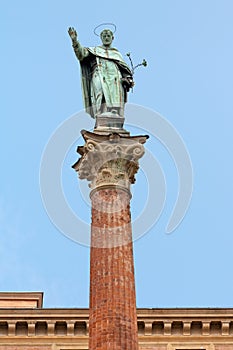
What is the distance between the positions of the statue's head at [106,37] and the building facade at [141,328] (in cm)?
1350

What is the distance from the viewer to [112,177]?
19.9m

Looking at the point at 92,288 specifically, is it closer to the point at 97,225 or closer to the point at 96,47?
the point at 97,225

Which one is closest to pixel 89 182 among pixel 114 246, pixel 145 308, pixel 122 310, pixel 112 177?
pixel 112 177

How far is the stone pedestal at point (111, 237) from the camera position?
17.2 metres

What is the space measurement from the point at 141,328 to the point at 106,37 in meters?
14.3

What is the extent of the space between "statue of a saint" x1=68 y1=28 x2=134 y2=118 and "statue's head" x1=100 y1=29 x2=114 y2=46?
0.28 metres

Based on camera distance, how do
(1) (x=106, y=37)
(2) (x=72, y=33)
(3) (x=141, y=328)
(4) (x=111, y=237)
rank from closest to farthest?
(4) (x=111, y=237) < (2) (x=72, y=33) < (1) (x=106, y=37) < (3) (x=141, y=328)

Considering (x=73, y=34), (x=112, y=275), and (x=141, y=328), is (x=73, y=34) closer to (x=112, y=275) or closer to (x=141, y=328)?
(x=112, y=275)

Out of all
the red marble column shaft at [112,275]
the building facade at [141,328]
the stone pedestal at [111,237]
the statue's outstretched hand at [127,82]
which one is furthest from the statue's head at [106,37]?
the building facade at [141,328]

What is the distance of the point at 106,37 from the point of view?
2295 cm

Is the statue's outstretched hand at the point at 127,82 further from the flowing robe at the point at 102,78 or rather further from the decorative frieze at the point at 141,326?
the decorative frieze at the point at 141,326

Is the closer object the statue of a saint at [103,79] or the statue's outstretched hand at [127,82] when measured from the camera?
the statue of a saint at [103,79]

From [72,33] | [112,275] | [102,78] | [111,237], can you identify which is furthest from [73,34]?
[112,275]

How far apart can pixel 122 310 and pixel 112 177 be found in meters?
3.67
